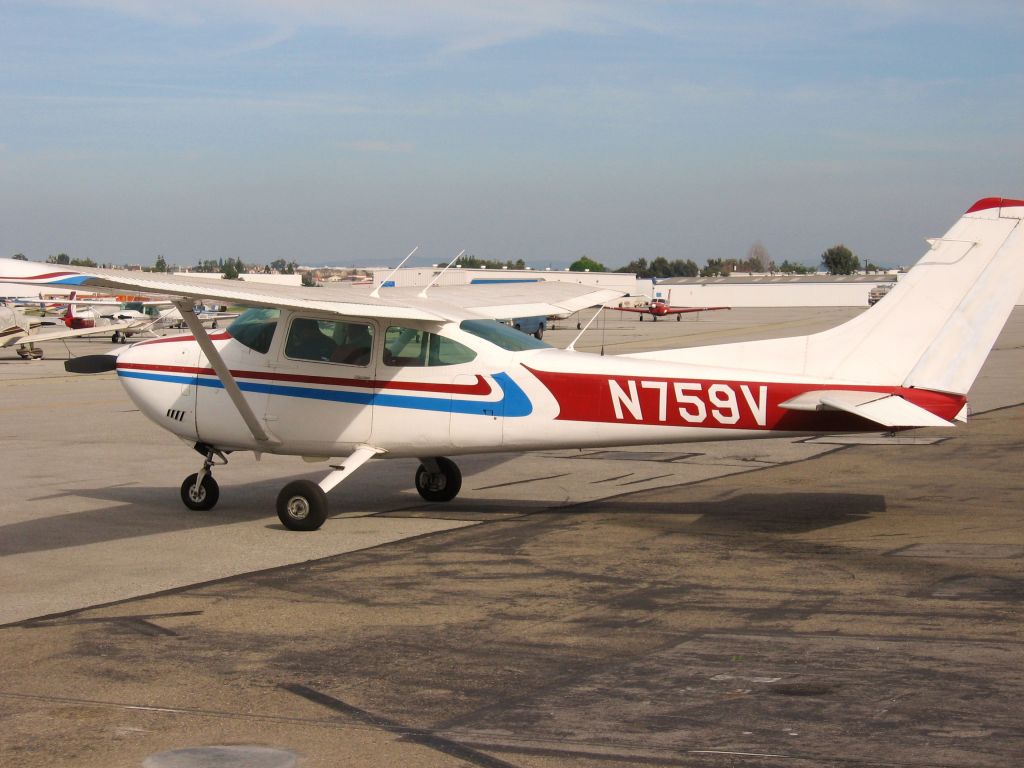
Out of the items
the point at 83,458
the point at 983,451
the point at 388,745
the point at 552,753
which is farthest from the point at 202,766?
the point at 983,451

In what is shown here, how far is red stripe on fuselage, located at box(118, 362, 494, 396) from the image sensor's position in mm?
10883

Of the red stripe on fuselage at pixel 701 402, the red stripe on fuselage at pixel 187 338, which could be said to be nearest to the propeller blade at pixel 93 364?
the red stripe on fuselage at pixel 187 338

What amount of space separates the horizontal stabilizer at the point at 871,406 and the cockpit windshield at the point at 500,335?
256 cm

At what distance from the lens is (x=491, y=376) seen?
10.9 meters

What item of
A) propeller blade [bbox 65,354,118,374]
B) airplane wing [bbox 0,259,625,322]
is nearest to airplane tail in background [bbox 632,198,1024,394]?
airplane wing [bbox 0,259,625,322]

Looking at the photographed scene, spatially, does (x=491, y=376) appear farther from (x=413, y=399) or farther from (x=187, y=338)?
(x=187, y=338)

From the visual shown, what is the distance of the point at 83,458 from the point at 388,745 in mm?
11620

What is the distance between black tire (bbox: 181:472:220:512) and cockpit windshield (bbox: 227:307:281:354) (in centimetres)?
150

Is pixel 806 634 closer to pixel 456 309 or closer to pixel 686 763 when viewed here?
pixel 686 763

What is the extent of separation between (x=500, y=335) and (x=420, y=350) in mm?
785

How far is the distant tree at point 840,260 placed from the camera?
612 ft

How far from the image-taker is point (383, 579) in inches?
345

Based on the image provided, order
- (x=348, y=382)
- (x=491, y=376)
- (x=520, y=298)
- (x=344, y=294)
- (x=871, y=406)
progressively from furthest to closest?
(x=520, y=298)
(x=344, y=294)
(x=348, y=382)
(x=491, y=376)
(x=871, y=406)

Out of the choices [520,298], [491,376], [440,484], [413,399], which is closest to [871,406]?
[491,376]
